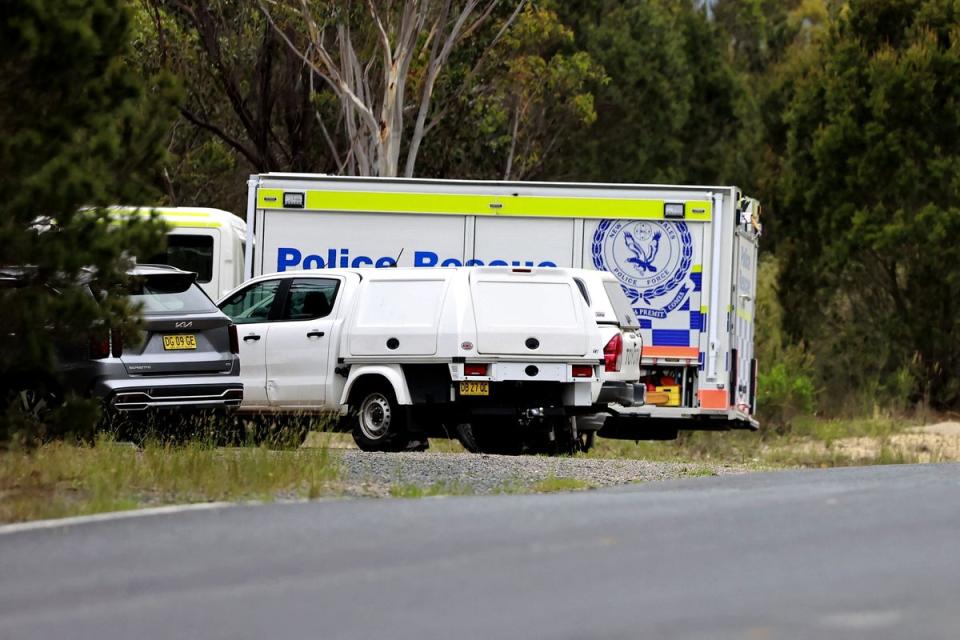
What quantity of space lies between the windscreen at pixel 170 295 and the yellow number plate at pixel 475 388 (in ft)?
7.99

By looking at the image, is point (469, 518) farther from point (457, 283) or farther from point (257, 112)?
point (257, 112)

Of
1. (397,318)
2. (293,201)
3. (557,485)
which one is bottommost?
(557,485)

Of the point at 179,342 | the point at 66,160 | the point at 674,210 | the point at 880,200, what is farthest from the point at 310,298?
the point at 880,200

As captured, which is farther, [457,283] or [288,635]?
[457,283]

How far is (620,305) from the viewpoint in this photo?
64.5ft

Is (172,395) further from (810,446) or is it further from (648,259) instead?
(810,446)

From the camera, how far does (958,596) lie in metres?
7.84

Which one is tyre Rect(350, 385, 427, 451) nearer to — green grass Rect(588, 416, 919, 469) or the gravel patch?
the gravel patch

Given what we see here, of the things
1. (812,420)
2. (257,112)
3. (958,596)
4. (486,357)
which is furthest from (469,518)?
(257,112)

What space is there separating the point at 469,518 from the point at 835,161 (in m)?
22.7

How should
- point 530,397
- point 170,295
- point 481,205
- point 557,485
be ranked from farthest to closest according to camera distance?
point 481,205 → point 530,397 → point 170,295 → point 557,485

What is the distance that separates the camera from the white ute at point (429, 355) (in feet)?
60.2

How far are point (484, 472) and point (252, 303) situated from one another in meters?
5.67

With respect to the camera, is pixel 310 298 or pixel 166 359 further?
pixel 310 298
